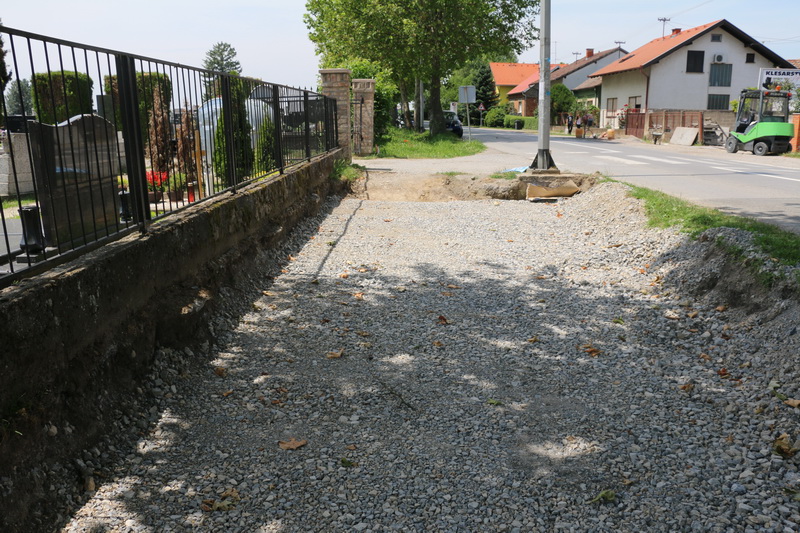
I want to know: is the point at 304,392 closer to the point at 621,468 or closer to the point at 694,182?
the point at 621,468

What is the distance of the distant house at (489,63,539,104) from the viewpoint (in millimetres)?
89438

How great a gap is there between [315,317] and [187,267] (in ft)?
4.29

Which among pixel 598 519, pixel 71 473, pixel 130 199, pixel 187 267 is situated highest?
pixel 130 199

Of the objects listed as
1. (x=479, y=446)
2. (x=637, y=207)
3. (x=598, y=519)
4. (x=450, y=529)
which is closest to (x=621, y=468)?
(x=598, y=519)

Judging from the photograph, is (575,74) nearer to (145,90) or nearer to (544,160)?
(544,160)

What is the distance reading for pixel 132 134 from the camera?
4.44 m

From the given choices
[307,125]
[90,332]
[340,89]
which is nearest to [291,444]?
[90,332]

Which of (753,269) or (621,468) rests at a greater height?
(753,269)

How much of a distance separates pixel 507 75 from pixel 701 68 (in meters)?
50.1

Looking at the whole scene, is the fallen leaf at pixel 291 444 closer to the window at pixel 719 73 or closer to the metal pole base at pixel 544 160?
the metal pole base at pixel 544 160

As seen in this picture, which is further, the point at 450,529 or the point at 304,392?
the point at 304,392

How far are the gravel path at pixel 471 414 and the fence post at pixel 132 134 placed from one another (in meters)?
1.06

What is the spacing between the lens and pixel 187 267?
16.4ft

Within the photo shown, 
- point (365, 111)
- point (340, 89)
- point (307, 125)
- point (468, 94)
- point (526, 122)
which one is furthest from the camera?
point (526, 122)
